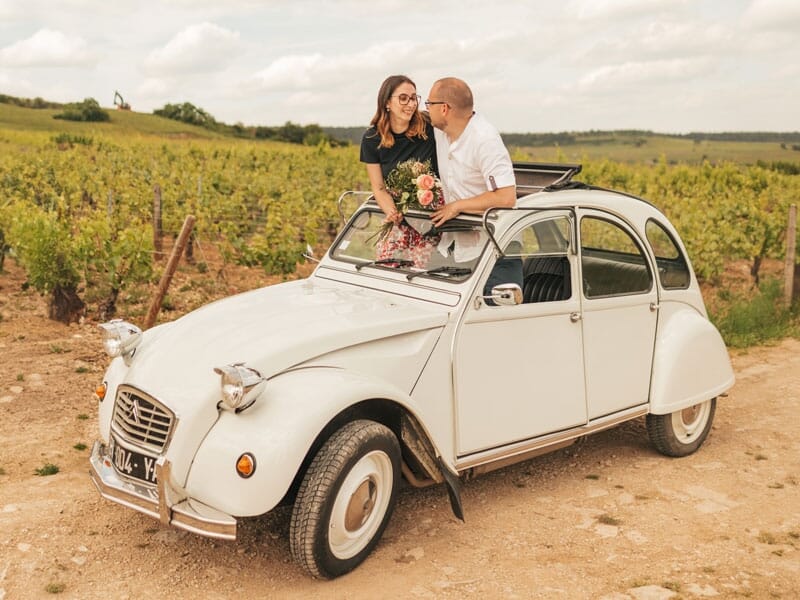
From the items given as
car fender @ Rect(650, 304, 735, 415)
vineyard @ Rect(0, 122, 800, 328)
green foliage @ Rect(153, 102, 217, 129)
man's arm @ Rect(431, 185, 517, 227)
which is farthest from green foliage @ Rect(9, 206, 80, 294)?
green foliage @ Rect(153, 102, 217, 129)

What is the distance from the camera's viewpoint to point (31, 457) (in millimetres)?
5605

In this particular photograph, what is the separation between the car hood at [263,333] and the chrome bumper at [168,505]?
0.41 metres

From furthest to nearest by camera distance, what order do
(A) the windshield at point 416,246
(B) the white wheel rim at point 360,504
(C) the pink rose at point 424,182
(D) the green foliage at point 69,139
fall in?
(D) the green foliage at point 69,139, (C) the pink rose at point 424,182, (A) the windshield at point 416,246, (B) the white wheel rim at point 360,504

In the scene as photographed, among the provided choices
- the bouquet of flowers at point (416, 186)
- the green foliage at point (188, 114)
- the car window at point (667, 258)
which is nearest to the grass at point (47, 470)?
the bouquet of flowers at point (416, 186)

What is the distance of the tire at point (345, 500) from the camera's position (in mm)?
3795

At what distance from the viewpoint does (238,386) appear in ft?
12.2

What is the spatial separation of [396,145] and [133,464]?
2.60 m

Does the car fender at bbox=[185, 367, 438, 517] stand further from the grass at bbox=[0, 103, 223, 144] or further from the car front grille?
the grass at bbox=[0, 103, 223, 144]

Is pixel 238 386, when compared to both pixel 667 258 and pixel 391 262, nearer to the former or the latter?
pixel 391 262

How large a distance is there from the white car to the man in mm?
76

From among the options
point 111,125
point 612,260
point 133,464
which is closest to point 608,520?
point 612,260

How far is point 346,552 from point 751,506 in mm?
2733

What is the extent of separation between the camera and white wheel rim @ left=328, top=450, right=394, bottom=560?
155 inches

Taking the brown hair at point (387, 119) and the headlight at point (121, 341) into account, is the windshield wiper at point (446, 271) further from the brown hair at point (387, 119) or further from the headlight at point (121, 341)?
the headlight at point (121, 341)
